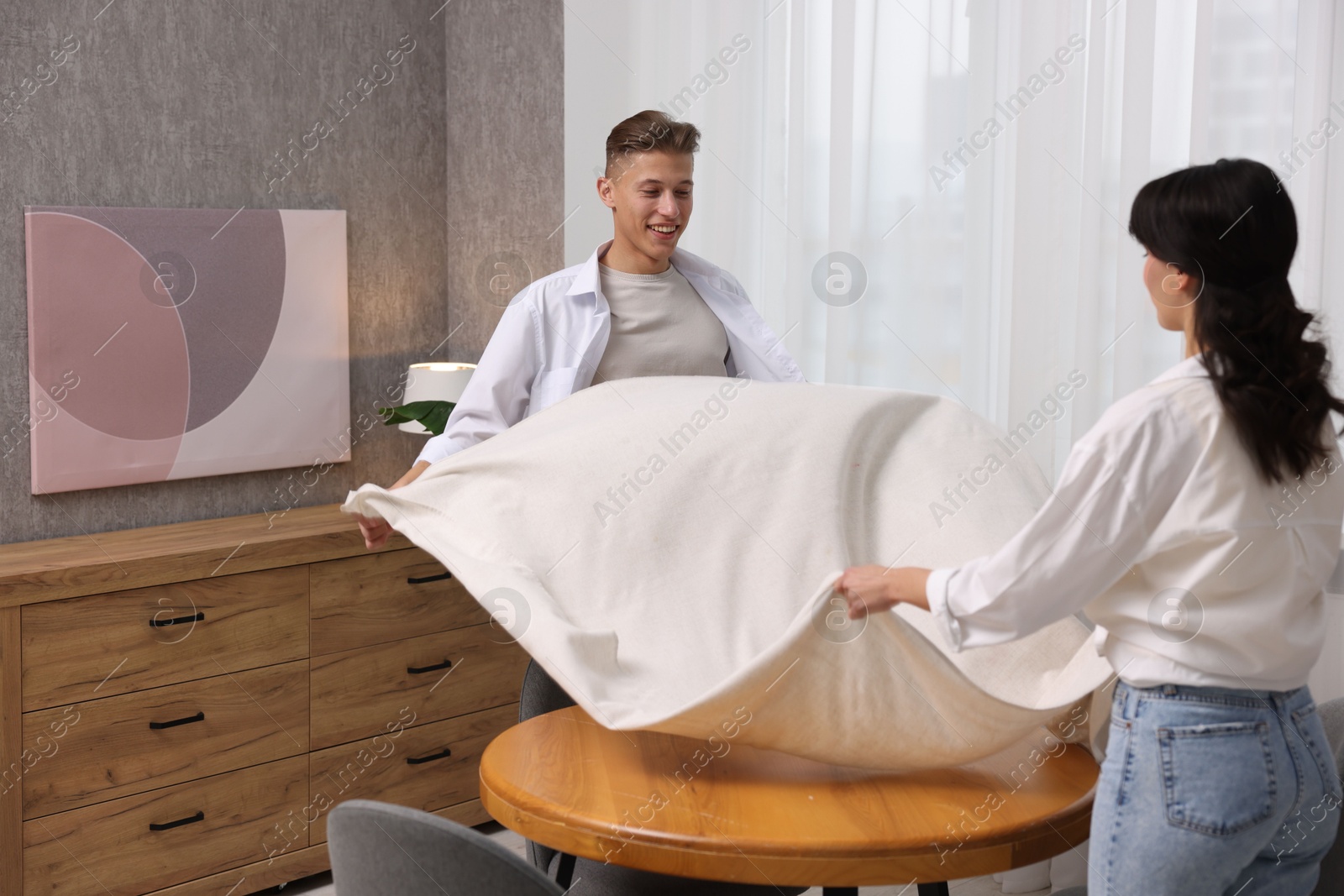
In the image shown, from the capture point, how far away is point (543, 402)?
7.52 feet

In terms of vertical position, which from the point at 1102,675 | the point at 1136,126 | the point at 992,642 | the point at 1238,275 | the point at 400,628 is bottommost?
the point at 400,628

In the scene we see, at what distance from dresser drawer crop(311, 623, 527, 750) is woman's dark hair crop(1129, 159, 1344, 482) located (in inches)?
90.8

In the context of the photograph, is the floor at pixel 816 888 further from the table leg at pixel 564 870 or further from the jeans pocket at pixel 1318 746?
the jeans pocket at pixel 1318 746

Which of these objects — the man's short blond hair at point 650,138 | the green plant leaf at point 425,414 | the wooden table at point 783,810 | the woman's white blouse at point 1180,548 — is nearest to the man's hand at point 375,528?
the wooden table at point 783,810

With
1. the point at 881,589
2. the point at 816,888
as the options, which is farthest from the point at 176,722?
the point at 881,589

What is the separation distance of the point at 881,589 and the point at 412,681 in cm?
204

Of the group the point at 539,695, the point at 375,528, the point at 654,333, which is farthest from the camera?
the point at 654,333

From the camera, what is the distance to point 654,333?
240 cm

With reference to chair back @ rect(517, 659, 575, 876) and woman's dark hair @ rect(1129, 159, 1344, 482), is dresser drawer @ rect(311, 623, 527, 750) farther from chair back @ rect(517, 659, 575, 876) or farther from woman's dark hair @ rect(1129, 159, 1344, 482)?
woman's dark hair @ rect(1129, 159, 1344, 482)

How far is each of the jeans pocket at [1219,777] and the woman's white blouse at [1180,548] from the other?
52 millimetres

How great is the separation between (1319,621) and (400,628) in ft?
7.54

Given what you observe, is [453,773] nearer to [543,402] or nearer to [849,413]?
[543,402]

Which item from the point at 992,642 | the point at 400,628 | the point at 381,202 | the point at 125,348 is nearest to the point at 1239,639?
the point at 992,642

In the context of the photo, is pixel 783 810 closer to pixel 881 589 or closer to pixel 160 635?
pixel 881 589
